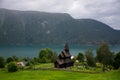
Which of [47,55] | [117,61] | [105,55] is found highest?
[47,55]

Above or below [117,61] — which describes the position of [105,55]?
above

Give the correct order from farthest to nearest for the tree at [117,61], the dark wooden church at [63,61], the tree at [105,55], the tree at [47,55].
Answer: the tree at [47,55]
the dark wooden church at [63,61]
the tree at [105,55]
the tree at [117,61]

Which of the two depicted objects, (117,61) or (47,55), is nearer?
(117,61)

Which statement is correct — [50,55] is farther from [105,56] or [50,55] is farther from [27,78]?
[27,78]

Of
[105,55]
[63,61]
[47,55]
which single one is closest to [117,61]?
[105,55]

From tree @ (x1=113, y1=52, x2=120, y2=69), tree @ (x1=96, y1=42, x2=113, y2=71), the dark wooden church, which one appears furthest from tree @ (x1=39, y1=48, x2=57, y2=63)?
tree @ (x1=113, y1=52, x2=120, y2=69)

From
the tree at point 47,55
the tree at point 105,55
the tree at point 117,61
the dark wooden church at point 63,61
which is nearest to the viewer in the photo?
the tree at point 117,61

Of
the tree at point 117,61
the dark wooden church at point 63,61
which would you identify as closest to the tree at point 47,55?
the dark wooden church at point 63,61

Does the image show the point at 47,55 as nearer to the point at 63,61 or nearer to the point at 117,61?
the point at 63,61

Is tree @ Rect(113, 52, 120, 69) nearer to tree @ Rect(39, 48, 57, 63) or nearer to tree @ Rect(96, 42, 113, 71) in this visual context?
tree @ Rect(96, 42, 113, 71)

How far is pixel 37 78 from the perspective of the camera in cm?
6831

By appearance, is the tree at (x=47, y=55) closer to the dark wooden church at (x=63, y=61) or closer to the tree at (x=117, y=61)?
the dark wooden church at (x=63, y=61)

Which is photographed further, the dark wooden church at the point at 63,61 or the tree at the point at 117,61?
the dark wooden church at the point at 63,61

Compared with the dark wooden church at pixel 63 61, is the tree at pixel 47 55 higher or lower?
higher
